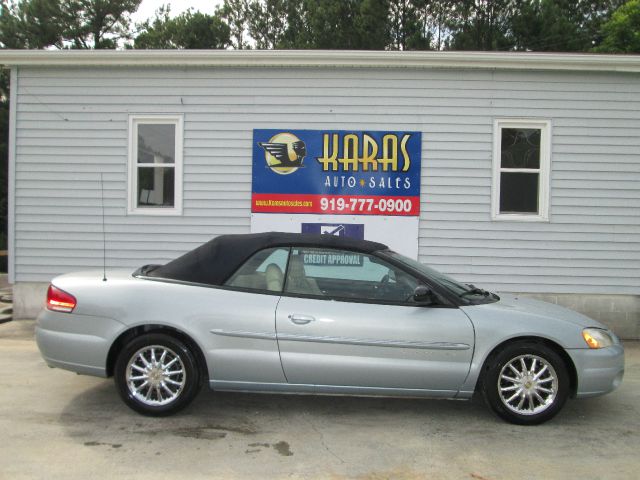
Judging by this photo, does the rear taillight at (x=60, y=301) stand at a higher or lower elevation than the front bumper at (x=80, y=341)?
higher

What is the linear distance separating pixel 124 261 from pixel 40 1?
859 inches

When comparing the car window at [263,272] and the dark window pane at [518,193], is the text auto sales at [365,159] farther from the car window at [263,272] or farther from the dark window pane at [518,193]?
the car window at [263,272]

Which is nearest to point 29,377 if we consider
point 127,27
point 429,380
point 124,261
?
point 124,261

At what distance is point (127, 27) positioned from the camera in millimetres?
28328

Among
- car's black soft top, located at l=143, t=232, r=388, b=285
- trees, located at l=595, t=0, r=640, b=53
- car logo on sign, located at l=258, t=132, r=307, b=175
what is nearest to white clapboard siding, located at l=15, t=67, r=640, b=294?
car logo on sign, located at l=258, t=132, r=307, b=175

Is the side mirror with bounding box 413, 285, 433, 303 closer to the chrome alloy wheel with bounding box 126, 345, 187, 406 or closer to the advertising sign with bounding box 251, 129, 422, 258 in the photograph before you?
the chrome alloy wheel with bounding box 126, 345, 187, 406

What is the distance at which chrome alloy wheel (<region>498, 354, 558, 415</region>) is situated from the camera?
433 cm

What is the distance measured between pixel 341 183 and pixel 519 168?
257 cm

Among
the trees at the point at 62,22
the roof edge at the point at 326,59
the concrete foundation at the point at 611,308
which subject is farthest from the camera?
the trees at the point at 62,22

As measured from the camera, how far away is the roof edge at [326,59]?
310 inches

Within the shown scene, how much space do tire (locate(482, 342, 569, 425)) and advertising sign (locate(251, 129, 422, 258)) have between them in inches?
153

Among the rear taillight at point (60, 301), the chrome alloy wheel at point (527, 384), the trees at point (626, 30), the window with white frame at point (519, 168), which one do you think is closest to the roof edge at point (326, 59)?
the window with white frame at point (519, 168)

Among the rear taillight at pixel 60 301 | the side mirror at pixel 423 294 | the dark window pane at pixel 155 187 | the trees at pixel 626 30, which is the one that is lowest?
the rear taillight at pixel 60 301

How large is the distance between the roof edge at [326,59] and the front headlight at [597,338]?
4.70 m
